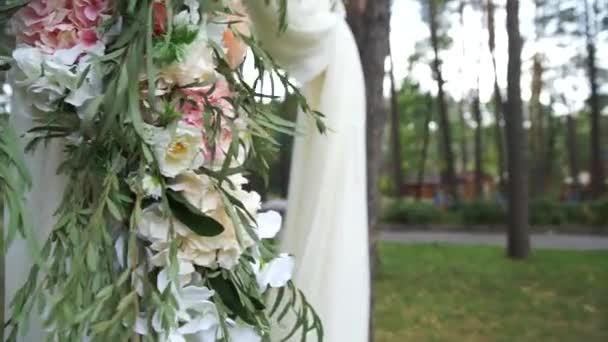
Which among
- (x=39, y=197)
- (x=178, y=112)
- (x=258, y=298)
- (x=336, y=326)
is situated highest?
(x=178, y=112)

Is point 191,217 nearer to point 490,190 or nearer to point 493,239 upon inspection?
point 493,239

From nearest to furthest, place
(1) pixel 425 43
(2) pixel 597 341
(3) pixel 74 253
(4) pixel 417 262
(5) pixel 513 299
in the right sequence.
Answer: (3) pixel 74 253
(2) pixel 597 341
(5) pixel 513 299
(4) pixel 417 262
(1) pixel 425 43

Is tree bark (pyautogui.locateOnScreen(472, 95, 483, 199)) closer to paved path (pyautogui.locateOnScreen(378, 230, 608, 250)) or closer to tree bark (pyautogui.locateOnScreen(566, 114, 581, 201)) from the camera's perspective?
tree bark (pyautogui.locateOnScreen(566, 114, 581, 201))

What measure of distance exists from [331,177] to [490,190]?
65.4ft

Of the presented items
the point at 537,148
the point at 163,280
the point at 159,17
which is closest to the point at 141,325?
the point at 163,280

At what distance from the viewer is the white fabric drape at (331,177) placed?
1690mm

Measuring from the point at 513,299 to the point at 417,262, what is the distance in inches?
107

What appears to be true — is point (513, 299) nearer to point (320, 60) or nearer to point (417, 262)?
point (417, 262)

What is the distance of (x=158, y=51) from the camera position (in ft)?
3.55

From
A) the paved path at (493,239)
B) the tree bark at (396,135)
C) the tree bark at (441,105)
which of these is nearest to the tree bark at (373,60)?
the paved path at (493,239)

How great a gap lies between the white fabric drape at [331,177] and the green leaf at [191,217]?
60 centimetres

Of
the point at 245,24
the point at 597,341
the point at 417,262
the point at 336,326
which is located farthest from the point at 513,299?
the point at 245,24

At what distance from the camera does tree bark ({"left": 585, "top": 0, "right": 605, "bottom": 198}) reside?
1139 centimetres

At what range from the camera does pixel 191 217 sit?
1117mm
